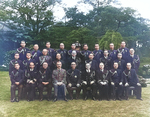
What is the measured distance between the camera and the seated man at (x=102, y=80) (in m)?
4.34

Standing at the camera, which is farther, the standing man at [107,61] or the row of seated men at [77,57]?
the standing man at [107,61]

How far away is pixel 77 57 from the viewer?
5.14m

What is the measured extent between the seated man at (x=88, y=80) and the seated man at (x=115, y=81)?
460mm

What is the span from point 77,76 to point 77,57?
772 millimetres

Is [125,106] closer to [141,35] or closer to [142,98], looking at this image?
Result: [142,98]

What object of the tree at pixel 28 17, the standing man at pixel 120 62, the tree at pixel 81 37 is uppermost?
the tree at pixel 28 17

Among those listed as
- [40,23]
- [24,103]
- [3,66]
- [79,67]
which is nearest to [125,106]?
[79,67]

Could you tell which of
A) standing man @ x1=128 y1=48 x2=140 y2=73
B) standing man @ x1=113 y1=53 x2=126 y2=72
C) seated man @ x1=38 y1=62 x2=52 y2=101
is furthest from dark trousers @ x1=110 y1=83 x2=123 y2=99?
seated man @ x1=38 y1=62 x2=52 y2=101

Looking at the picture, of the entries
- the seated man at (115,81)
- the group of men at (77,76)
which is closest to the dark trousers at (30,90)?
the group of men at (77,76)

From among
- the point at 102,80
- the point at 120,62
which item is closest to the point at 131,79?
the point at 120,62

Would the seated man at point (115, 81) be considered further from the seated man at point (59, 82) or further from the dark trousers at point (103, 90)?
the seated man at point (59, 82)

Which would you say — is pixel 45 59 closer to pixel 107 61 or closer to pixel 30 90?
pixel 30 90

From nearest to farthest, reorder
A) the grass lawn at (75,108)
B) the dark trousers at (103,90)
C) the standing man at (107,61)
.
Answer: the grass lawn at (75,108), the dark trousers at (103,90), the standing man at (107,61)

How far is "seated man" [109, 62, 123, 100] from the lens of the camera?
4348 mm
